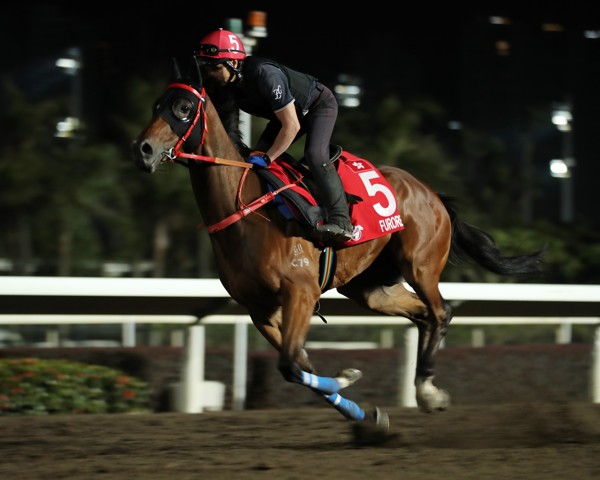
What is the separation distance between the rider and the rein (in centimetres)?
17

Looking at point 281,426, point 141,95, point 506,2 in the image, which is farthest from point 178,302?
point 506,2

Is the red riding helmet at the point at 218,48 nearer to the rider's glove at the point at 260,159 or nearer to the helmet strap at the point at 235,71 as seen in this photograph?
the helmet strap at the point at 235,71

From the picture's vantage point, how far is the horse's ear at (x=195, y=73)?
4695mm

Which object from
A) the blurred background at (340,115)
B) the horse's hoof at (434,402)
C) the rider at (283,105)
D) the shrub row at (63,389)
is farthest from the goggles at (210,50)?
the blurred background at (340,115)

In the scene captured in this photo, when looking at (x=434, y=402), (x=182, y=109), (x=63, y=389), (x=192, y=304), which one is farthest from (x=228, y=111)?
(x=63, y=389)

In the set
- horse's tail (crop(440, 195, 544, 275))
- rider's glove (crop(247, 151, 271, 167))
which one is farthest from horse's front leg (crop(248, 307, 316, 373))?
horse's tail (crop(440, 195, 544, 275))

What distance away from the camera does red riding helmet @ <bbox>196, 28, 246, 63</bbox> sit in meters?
4.73

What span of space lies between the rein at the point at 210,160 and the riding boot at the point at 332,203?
16 cm

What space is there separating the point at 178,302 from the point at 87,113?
2174 centimetres

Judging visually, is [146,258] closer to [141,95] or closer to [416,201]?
[141,95]

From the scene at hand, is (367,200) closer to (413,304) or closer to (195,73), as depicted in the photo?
(413,304)

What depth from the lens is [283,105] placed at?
15.9 ft

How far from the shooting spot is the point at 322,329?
11102mm

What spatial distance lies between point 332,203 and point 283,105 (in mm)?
533
